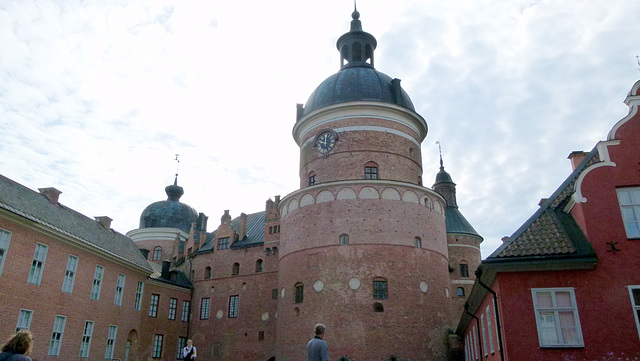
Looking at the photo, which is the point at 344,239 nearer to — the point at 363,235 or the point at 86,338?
the point at 363,235

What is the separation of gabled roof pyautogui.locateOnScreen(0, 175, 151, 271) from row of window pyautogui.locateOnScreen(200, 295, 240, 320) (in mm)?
6739

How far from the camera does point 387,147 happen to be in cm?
2891

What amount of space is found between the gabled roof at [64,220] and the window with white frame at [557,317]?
65.5 feet

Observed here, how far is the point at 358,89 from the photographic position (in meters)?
30.0

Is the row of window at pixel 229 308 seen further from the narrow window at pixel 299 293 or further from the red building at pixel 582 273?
the red building at pixel 582 273

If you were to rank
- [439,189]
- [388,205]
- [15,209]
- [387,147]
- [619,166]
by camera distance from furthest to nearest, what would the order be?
[439,189] < [387,147] < [388,205] < [15,209] < [619,166]

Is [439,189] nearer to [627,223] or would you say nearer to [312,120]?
[312,120]

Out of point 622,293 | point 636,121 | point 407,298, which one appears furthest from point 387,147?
point 622,293

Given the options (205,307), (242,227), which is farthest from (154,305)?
(242,227)

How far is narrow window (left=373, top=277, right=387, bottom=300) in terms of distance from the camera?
24.7 m

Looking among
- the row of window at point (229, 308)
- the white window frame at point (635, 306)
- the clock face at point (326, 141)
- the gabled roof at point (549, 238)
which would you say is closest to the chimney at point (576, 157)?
the gabled roof at point (549, 238)

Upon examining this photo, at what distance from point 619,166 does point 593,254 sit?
2.73 m

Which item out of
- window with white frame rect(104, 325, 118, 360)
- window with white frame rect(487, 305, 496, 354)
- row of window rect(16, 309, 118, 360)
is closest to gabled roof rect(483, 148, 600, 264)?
window with white frame rect(487, 305, 496, 354)

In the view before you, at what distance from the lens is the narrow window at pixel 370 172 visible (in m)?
28.2
